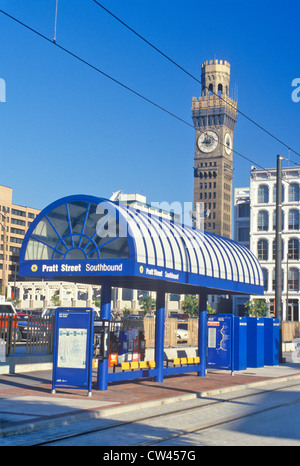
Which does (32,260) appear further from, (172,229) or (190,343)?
(190,343)

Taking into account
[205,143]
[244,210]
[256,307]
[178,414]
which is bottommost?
[178,414]

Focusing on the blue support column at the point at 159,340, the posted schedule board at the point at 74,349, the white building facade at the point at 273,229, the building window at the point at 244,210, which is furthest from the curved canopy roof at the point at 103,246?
the building window at the point at 244,210

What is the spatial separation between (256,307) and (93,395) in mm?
80675

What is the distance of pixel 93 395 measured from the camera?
1645 centimetres

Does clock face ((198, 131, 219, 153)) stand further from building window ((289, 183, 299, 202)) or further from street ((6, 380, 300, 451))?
street ((6, 380, 300, 451))

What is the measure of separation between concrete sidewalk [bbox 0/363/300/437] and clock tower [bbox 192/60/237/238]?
140632 mm

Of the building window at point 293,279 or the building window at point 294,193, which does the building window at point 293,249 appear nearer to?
the building window at point 293,279

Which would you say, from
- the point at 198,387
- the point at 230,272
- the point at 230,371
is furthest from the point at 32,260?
the point at 230,371

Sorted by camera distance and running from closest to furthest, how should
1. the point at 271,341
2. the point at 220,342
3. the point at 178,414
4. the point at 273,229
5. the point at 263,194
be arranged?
the point at 178,414 → the point at 220,342 → the point at 271,341 → the point at 273,229 → the point at 263,194

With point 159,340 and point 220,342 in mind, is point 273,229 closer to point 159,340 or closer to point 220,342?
point 220,342

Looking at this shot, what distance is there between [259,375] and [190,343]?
46.1ft

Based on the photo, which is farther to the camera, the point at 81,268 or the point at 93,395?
the point at 81,268

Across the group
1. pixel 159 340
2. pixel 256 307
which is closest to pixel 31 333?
pixel 159 340

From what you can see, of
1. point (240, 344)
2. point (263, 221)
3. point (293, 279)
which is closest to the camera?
point (240, 344)
